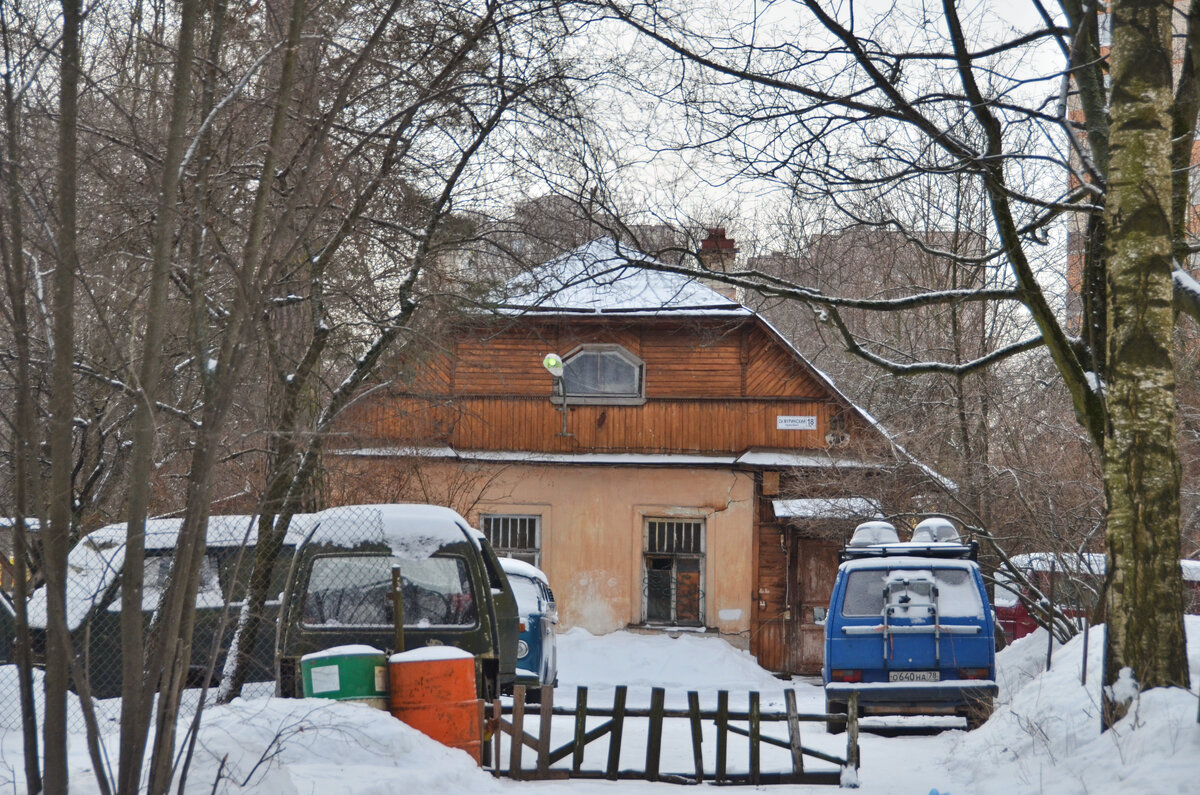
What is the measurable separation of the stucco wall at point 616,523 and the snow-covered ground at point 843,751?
1046 centimetres

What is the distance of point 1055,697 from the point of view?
8359 mm

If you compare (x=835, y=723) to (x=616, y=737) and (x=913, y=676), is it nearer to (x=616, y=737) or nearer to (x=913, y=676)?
(x=913, y=676)

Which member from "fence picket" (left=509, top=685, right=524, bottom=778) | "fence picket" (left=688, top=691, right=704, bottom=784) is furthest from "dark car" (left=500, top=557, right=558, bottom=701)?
"fence picket" (left=688, top=691, right=704, bottom=784)

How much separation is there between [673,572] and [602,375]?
418 cm

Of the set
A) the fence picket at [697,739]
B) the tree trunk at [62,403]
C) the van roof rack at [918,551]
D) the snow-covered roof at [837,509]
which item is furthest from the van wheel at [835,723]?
the tree trunk at [62,403]

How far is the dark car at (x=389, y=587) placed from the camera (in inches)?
383

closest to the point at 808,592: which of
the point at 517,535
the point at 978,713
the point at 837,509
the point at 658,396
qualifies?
the point at 837,509

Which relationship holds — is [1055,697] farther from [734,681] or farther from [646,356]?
[646,356]

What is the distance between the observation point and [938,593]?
1301 centimetres

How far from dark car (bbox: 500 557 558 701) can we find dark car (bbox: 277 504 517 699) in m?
3.90

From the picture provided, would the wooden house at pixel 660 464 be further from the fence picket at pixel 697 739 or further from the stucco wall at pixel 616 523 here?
the fence picket at pixel 697 739

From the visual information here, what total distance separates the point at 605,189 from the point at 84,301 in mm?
4450

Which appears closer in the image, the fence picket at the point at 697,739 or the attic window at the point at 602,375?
the fence picket at the point at 697,739

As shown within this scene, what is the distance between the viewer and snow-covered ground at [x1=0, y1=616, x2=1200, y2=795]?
600cm
